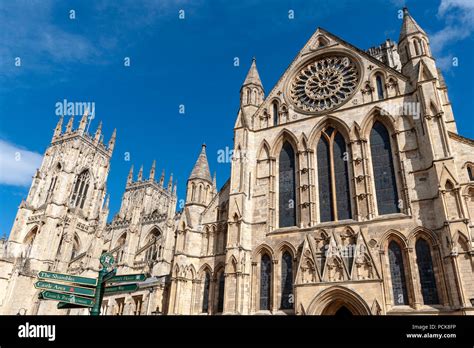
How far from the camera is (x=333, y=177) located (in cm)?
1855

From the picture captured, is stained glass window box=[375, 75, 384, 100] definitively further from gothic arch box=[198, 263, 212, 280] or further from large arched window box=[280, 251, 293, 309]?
gothic arch box=[198, 263, 212, 280]

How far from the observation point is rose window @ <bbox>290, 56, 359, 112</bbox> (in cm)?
2041

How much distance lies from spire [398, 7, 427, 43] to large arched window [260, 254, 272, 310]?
14.5 m

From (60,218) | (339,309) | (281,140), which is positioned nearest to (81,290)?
(339,309)

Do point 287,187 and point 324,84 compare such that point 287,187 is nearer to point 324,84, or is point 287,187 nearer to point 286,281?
point 286,281

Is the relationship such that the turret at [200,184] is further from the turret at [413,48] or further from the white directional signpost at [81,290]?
the turret at [413,48]

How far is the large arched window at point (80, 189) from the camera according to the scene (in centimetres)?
5819

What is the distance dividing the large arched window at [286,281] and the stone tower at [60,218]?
3354 cm

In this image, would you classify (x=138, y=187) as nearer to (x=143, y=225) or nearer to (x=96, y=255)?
(x=143, y=225)

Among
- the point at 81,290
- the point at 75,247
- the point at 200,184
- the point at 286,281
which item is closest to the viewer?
the point at 81,290

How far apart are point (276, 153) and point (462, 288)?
11.4m

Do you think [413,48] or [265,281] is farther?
[413,48]

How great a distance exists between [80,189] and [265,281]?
5091cm
